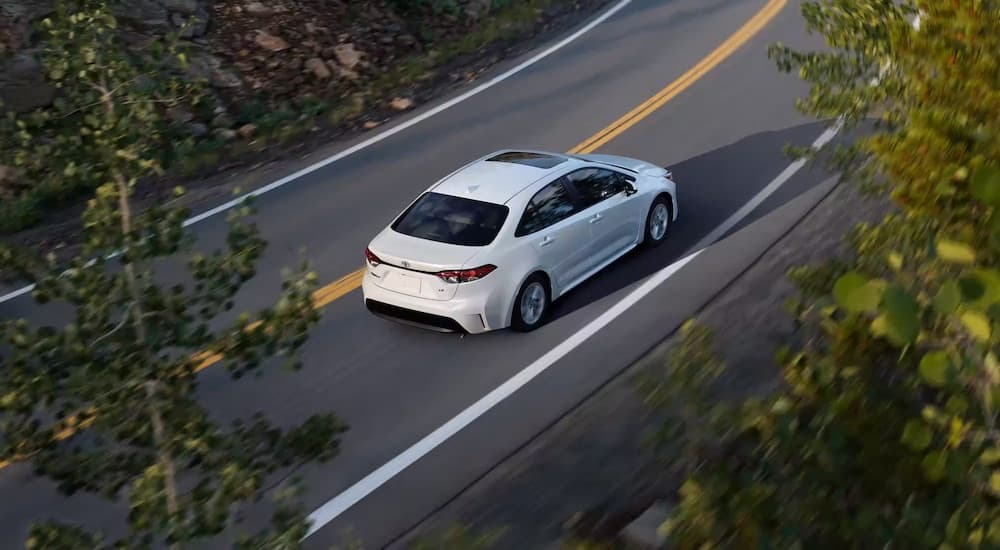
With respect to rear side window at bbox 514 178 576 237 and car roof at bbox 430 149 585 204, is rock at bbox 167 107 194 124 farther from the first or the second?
rear side window at bbox 514 178 576 237

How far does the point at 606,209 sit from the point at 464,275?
2.37 meters

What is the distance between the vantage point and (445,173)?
1531 centimetres

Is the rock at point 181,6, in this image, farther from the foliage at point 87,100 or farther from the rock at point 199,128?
the foliage at point 87,100

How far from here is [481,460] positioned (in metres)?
8.84

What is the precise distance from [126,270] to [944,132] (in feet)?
12.2

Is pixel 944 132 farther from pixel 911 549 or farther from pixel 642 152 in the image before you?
pixel 642 152

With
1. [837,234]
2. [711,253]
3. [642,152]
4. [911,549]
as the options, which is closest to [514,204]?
[711,253]

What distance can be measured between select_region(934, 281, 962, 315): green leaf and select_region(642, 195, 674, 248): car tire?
1047 centimetres

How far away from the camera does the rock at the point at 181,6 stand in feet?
62.5

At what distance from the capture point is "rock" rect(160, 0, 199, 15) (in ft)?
62.5

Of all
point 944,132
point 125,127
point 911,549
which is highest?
point 125,127

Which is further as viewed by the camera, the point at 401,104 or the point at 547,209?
the point at 401,104

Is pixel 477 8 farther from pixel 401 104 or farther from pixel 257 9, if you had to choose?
pixel 401 104

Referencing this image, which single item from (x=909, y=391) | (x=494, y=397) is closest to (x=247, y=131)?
(x=494, y=397)
